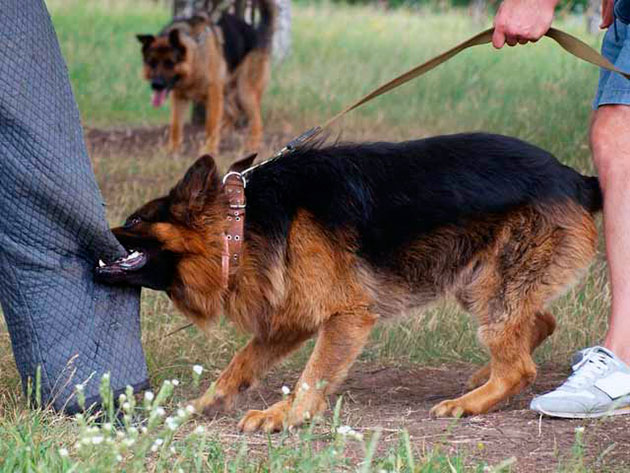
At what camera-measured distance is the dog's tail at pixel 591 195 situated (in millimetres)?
4293

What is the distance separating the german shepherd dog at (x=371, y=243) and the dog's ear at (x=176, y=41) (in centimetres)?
702

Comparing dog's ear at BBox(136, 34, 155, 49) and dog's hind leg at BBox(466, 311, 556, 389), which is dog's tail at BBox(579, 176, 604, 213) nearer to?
dog's hind leg at BBox(466, 311, 556, 389)

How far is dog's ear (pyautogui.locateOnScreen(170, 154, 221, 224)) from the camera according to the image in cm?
404

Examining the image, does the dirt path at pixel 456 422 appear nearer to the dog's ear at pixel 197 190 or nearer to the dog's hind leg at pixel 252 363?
the dog's hind leg at pixel 252 363

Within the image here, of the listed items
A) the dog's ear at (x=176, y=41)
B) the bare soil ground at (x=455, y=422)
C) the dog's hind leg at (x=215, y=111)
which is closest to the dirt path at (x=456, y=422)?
the bare soil ground at (x=455, y=422)

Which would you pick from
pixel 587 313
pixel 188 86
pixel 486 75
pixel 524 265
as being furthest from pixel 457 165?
pixel 486 75

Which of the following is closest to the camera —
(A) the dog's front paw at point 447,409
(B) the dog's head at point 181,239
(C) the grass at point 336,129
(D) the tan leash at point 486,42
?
(C) the grass at point 336,129

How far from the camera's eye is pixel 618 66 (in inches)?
162

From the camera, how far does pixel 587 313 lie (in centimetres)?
555

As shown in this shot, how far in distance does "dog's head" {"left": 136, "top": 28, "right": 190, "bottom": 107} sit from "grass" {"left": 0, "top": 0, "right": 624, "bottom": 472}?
0.83 metres

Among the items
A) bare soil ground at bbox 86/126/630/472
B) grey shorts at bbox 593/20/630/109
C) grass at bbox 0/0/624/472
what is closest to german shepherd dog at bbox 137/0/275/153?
grass at bbox 0/0/624/472

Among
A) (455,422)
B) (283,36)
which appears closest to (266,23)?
(283,36)

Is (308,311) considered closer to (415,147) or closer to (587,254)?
(415,147)

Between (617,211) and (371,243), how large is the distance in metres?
0.97
